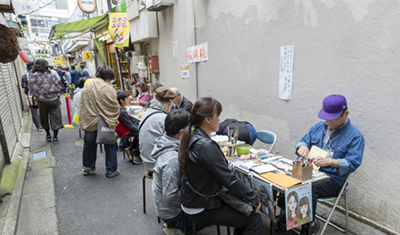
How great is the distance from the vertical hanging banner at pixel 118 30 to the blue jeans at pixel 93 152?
470 cm

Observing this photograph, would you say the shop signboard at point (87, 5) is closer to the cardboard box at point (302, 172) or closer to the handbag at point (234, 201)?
the handbag at point (234, 201)

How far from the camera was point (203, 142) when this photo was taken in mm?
1881

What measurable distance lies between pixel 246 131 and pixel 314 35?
1600 millimetres

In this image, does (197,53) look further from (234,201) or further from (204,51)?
(234,201)

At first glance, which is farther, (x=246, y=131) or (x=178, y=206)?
(x=246, y=131)

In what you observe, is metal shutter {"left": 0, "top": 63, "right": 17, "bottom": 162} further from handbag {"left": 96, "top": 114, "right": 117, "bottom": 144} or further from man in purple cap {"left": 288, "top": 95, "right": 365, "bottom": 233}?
man in purple cap {"left": 288, "top": 95, "right": 365, "bottom": 233}

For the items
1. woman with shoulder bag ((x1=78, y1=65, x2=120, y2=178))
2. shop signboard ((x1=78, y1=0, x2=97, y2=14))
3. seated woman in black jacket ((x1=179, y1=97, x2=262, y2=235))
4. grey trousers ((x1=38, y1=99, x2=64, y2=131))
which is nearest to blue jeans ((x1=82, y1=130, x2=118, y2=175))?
woman with shoulder bag ((x1=78, y1=65, x2=120, y2=178))

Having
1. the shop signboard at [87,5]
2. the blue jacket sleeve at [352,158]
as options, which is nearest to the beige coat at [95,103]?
the blue jacket sleeve at [352,158]

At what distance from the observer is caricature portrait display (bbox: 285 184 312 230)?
203 centimetres

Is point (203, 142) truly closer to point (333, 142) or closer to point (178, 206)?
point (178, 206)

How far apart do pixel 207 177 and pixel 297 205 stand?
0.89 m

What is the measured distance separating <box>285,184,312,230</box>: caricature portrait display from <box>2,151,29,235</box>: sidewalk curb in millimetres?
3222

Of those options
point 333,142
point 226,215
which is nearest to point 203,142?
point 226,215

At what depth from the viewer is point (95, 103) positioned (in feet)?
13.1
